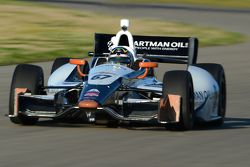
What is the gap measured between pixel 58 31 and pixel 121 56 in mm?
14374

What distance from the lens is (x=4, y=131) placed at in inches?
451

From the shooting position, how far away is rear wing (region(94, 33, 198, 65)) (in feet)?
44.1

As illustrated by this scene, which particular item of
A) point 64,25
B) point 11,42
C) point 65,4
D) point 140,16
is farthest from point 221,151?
point 65,4

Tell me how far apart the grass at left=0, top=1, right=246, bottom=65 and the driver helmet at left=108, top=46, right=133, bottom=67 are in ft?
26.2

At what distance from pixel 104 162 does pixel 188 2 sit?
3133cm

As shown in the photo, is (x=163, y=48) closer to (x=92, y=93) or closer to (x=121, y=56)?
(x=121, y=56)

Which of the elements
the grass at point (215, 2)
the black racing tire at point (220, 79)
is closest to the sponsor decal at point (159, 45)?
the black racing tire at point (220, 79)

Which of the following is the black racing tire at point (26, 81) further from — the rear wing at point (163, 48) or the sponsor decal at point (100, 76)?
the rear wing at point (163, 48)

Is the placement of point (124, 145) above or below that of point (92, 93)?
below

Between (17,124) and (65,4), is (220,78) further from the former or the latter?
(65,4)

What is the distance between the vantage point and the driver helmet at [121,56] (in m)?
12.6

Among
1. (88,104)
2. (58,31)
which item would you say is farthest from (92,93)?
(58,31)

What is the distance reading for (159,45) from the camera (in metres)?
13.9

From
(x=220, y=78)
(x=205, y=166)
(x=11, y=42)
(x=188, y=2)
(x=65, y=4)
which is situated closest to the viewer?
(x=205, y=166)
